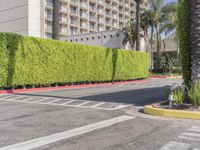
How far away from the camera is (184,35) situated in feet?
40.2

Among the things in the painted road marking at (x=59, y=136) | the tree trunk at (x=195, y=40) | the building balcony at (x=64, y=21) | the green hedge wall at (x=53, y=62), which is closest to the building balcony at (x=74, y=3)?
the building balcony at (x=64, y=21)

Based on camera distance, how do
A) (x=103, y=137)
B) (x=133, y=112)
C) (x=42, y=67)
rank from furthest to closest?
(x=42, y=67), (x=133, y=112), (x=103, y=137)

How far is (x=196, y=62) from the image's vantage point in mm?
11125

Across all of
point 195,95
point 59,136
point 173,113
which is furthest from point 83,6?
point 59,136

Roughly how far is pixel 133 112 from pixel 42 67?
13.1 m

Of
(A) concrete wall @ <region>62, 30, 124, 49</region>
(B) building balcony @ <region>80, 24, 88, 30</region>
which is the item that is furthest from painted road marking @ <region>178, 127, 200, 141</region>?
(B) building balcony @ <region>80, 24, 88, 30</region>

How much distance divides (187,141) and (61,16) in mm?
66166

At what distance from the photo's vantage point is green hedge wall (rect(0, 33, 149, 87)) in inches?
790

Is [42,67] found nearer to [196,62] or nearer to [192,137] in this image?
[196,62]

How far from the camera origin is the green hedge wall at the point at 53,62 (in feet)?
65.8

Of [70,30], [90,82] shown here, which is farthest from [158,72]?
[90,82]

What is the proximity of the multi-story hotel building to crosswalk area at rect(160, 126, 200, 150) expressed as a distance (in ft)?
197

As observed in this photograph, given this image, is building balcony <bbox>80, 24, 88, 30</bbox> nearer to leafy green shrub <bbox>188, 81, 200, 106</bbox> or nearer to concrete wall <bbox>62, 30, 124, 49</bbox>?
concrete wall <bbox>62, 30, 124, 49</bbox>

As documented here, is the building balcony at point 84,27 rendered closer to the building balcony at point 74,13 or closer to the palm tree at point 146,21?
the building balcony at point 74,13
